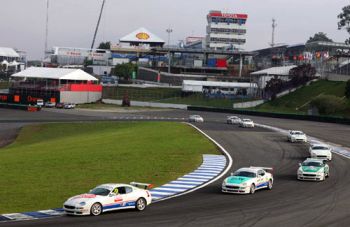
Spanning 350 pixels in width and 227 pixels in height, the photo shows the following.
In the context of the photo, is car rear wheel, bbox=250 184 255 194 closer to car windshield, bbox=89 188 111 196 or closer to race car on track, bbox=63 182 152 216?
race car on track, bbox=63 182 152 216

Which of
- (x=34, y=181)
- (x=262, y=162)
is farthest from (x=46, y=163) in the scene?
(x=262, y=162)

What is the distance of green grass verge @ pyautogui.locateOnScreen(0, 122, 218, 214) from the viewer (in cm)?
2880

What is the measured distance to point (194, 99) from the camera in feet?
468

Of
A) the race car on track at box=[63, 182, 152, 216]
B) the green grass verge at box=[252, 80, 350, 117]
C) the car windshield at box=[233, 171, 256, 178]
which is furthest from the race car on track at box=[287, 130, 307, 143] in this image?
the green grass verge at box=[252, 80, 350, 117]

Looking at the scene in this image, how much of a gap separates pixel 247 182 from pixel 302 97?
9209 centimetres

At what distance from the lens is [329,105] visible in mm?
99312

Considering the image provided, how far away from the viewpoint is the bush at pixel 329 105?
325 ft

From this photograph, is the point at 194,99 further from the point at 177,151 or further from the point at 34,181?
the point at 34,181

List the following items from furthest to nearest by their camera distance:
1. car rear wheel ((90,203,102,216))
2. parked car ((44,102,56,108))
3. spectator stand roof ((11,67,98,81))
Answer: spectator stand roof ((11,67,98,81)) < parked car ((44,102,56,108)) < car rear wheel ((90,203,102,216))

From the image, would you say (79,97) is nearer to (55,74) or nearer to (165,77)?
(55,74)

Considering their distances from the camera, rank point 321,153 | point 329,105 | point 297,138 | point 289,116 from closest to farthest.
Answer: point 321,153
point 297,138
point 289,116
point 329,105

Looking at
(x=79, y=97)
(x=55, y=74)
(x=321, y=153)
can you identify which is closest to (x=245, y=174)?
(x=321, y=153)

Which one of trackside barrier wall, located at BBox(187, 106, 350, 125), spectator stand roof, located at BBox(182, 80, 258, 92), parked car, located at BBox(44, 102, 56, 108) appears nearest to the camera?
trackside barrier wall, located at BBox(187, 106, 350, 125)

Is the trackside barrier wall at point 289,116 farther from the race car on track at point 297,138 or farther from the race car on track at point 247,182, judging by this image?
the race car on track at point 247,182
